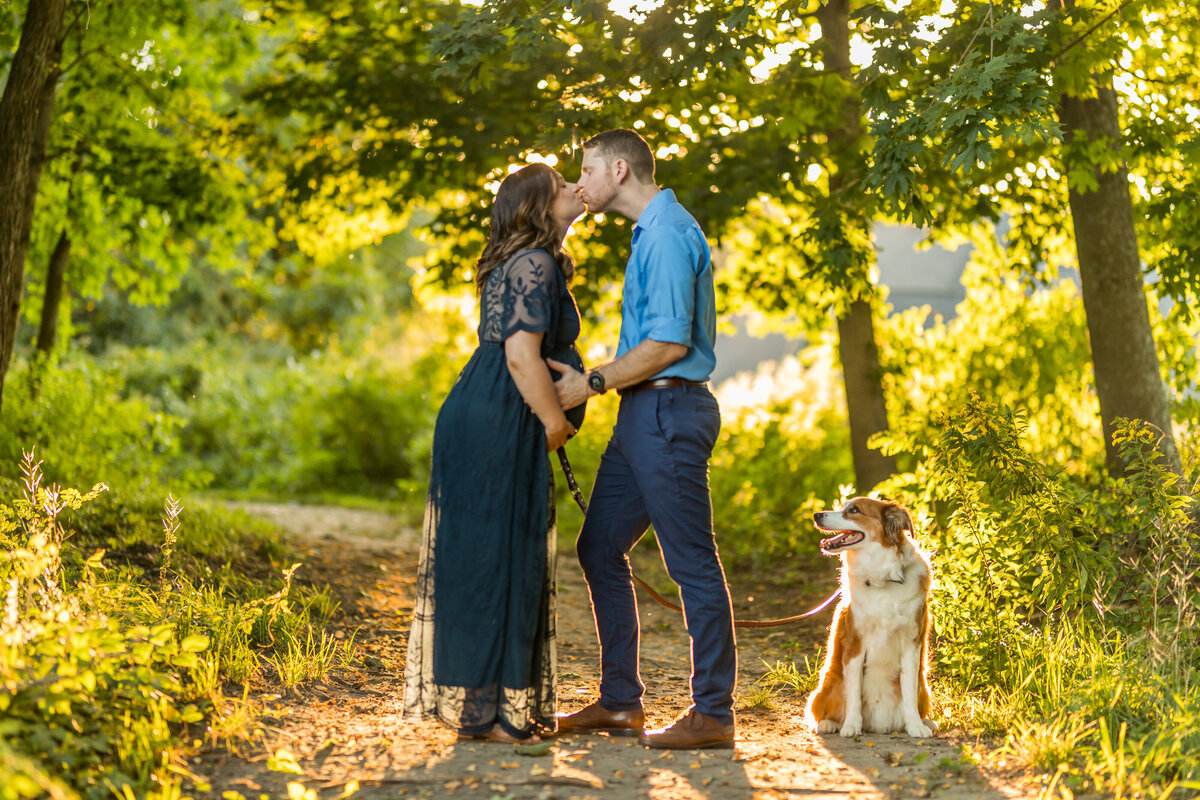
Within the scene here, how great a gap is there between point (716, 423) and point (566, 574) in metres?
5.08

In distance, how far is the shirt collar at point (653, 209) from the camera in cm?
376

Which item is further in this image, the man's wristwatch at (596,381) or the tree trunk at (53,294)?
the tree trunk at (53,294)

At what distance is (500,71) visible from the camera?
7020 millimetres

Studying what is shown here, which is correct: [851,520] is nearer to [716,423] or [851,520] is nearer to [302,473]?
[716,423]

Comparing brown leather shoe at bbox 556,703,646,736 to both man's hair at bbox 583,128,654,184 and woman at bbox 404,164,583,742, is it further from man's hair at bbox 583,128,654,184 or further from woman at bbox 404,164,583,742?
man's hair at bbox 583,128,654,184

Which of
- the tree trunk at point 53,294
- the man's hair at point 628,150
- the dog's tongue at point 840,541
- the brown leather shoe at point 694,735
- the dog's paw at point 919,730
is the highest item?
the tree trunk at point 53,294

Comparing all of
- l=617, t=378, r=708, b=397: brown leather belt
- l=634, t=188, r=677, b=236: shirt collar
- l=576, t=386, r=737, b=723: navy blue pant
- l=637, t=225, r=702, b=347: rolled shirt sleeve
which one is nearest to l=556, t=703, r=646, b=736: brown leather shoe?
l=576, t=386, r=737, b=723: navy blue pant

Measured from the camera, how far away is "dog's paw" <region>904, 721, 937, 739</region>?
13.1 feet

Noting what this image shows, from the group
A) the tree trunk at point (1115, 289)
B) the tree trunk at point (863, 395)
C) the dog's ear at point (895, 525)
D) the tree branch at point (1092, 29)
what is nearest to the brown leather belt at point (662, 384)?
the dog's ear at point (895, 525)

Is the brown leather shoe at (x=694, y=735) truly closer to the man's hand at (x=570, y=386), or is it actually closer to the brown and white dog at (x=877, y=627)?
the brown and white dog at (x=877, y=627)

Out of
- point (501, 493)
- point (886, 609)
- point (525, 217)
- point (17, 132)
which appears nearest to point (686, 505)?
point (501, 493)

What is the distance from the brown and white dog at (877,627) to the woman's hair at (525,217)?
1.49m

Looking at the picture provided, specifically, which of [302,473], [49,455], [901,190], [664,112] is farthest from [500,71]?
[302,473]

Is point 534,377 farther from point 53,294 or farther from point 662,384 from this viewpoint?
point 53,294
